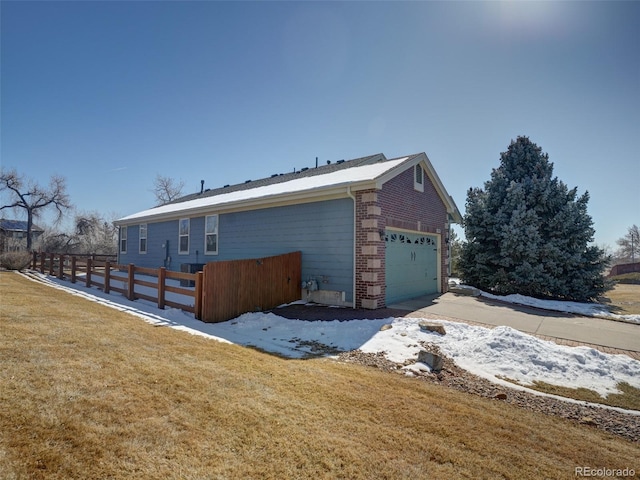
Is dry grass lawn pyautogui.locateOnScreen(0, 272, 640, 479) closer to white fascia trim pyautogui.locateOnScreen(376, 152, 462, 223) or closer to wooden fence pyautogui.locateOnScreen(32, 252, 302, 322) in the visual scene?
wooden fence pyautogui.locateOnScreen(32, 252, 302, 322)

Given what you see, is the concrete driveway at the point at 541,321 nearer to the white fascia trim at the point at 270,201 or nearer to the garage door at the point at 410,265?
the garage door at the point at 410,265

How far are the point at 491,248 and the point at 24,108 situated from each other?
19.8 m

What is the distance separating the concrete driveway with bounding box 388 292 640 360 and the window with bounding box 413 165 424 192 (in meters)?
3.78

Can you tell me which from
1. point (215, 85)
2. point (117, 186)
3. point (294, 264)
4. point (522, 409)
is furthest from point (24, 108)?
point (117, 186)

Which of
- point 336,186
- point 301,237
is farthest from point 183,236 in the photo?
point 336,186

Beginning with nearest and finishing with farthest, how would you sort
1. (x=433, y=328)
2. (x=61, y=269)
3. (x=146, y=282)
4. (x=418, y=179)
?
(x=433, y=328), (x=146, y=282), (x=418, y=179), (x=61, y=269)

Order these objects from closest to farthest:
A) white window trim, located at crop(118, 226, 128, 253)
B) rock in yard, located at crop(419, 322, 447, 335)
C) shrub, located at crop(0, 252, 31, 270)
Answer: rock in yard, located at crop(419, 322, 447, 335) → white window trim, located at crop(118, 226, 128, 253) → shrub, located at crop(0, 252, 31, 270)

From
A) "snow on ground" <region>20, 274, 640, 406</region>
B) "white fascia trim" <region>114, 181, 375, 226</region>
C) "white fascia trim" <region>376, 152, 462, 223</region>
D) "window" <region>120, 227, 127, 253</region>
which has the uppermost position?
"white fascia trim" <region>376, 152, 462, 223</region>

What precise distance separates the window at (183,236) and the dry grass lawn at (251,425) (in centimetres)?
1025

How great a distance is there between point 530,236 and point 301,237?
8.94m

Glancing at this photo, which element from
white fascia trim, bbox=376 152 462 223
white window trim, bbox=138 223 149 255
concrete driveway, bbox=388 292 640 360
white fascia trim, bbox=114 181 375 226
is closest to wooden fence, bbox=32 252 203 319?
white window trim, bbox=138 223 149 255

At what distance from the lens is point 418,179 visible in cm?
1134

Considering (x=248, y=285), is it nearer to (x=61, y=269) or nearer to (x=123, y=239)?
(x=61, y=269)

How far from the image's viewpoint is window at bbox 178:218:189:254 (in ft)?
48.2
